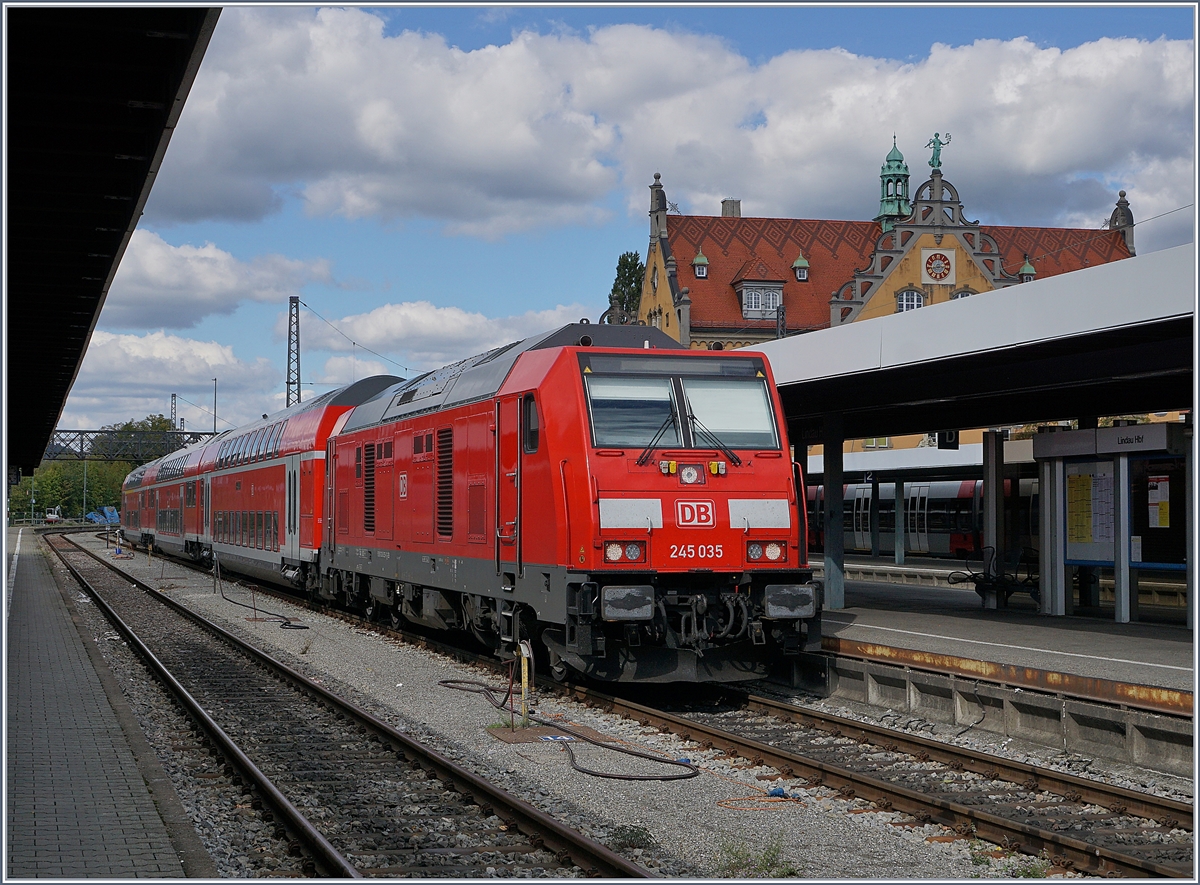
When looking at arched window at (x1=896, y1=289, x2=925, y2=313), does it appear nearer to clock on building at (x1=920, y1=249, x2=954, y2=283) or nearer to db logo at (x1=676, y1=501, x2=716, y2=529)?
clock on building at (x1=920, y1=249, x2=954, y2=283)

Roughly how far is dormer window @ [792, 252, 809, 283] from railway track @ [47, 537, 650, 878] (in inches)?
2277

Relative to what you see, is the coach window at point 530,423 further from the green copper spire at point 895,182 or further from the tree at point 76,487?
the tree at point 76,487

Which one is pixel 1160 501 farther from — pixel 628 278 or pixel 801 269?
pixel 628 278

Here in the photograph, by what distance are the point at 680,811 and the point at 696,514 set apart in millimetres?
3875

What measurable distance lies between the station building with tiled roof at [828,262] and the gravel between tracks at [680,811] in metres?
48.0

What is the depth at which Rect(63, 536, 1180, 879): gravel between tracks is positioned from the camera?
22.6 feet

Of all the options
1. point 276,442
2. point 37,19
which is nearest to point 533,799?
point 37,19

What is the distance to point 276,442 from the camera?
83.3 feet

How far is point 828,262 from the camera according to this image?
71.4 meters

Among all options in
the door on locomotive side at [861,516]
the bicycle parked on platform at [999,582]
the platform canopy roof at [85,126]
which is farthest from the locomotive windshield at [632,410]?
the door on locomotive side at [861,516]

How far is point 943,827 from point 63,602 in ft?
79.3

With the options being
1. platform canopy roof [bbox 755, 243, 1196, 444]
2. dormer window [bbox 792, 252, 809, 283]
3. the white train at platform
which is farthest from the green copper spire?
platform canopy roof [bbox 755, 243, 1196, 444]

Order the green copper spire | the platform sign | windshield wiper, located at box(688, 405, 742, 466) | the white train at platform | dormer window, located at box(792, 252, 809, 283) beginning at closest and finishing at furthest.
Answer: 1. windshield wiper, located at box(688, 405, 742, 466)
2. the platform sign
3. the white train at platform
4. dormer window, located at box(792, 252, 809, 283)
5. the green copper spire

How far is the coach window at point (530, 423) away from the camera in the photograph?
469 inches
